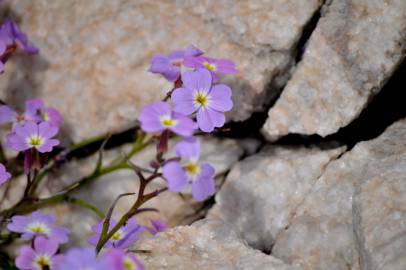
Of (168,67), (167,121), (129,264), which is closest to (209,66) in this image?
(168,67)

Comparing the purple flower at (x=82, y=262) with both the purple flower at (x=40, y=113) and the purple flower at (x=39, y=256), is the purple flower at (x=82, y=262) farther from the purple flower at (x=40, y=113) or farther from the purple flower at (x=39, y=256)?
the purple flower at (x=40, y=113)

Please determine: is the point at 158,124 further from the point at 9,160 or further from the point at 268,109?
the point at 9,160

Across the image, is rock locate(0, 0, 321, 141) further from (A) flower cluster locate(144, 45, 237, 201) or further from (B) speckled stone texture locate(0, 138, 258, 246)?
(A) flower cluster locate(144, 45, 237, 201)

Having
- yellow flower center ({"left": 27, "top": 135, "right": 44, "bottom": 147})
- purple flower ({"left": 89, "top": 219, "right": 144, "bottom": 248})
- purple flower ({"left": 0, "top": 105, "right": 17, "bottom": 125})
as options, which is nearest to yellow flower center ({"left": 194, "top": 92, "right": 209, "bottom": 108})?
purple flower ({"left": 89, "top": 219, "right": 144, "bottom": 248})

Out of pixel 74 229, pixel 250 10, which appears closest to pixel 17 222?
pixel 74 229

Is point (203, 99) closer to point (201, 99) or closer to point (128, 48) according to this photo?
point (201, 99)

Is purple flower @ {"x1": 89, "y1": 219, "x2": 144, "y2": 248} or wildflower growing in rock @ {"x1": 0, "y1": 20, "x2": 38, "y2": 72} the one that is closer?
purple flower @ {"x1": 89, "y1": 219, "x2": 144, "y2": 248}
